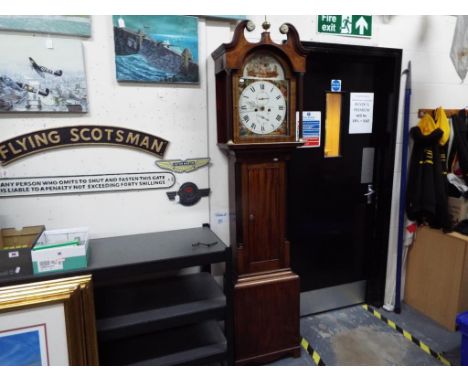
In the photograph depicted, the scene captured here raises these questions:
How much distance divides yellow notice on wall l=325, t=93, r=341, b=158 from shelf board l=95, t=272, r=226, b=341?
1.23m

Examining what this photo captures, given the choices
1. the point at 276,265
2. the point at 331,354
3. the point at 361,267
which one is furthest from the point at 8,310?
the point at 361,267

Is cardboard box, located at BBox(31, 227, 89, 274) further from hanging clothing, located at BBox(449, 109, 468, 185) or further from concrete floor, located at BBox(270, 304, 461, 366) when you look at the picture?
hanging clothing, located at BBox(449, 109, 468, 185)

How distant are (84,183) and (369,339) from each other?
204 cm

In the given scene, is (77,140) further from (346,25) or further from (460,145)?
(460,145)

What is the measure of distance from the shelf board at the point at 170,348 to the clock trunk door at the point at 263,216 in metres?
0.43

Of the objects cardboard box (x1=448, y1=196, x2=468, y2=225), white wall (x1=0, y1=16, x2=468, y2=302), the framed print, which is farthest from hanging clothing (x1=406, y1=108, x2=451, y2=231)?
the framed print

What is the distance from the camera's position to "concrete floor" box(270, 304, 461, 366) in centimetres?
205

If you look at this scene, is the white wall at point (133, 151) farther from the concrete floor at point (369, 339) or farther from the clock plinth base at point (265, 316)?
the concrete floor at point (369, 339)

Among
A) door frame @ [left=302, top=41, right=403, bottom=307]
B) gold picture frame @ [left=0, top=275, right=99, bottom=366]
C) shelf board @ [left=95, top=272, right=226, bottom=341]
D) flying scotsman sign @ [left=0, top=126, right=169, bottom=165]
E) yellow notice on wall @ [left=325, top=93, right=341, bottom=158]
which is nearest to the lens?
gold picture frame @ [left=0, top=275, right=99, bottom=366]

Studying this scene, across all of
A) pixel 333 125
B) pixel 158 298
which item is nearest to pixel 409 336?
pixel 333 125

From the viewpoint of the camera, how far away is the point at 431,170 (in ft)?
7.79

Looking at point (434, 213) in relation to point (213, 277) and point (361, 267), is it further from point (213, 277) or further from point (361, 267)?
point (213, 277)

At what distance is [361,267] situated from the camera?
8.83 ft

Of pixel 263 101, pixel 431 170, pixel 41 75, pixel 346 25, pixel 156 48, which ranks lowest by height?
pixel 431 170
